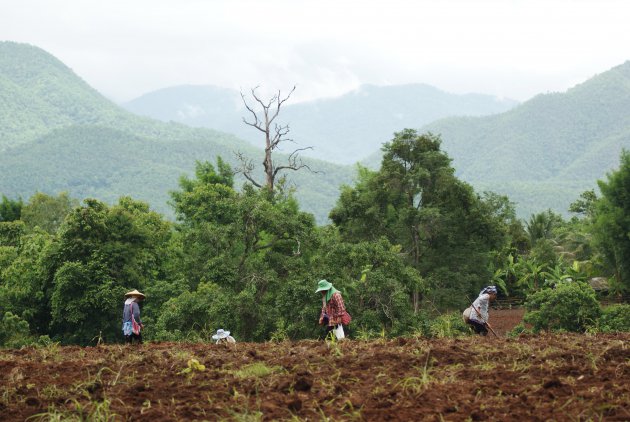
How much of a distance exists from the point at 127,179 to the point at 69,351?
15400cm

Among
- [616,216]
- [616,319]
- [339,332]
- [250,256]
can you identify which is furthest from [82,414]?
[616,216]

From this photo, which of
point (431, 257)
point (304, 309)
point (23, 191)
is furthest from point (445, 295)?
point (23, 191)

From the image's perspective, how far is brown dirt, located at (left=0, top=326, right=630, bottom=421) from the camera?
5898 mm

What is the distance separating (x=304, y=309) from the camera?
22031 mm

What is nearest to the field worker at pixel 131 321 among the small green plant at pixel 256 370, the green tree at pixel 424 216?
the small green plant at pixel 256 370

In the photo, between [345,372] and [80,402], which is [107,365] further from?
[345,372]

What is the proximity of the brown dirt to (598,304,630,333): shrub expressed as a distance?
51.5 feet

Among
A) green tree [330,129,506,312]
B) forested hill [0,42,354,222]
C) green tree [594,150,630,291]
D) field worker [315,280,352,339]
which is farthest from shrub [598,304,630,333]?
forested hill [0,42,354,222]

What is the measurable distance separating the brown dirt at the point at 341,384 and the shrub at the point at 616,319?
51.5 feet

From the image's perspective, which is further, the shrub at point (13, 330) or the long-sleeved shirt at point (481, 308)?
the shrub at point (13, 330)

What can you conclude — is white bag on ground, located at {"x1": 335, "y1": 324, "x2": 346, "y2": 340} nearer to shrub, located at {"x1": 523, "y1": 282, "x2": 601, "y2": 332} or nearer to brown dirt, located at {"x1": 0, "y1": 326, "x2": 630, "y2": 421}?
brown dirt, located at {"x1": 0, "y1": 326, "x2": 630, "y2": 421}

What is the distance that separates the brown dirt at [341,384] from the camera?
5898 mm

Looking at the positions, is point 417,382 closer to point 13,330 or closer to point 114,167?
point 13,330

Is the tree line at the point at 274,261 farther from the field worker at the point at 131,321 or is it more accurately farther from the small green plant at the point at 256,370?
the small green plant at the point at 256,370
